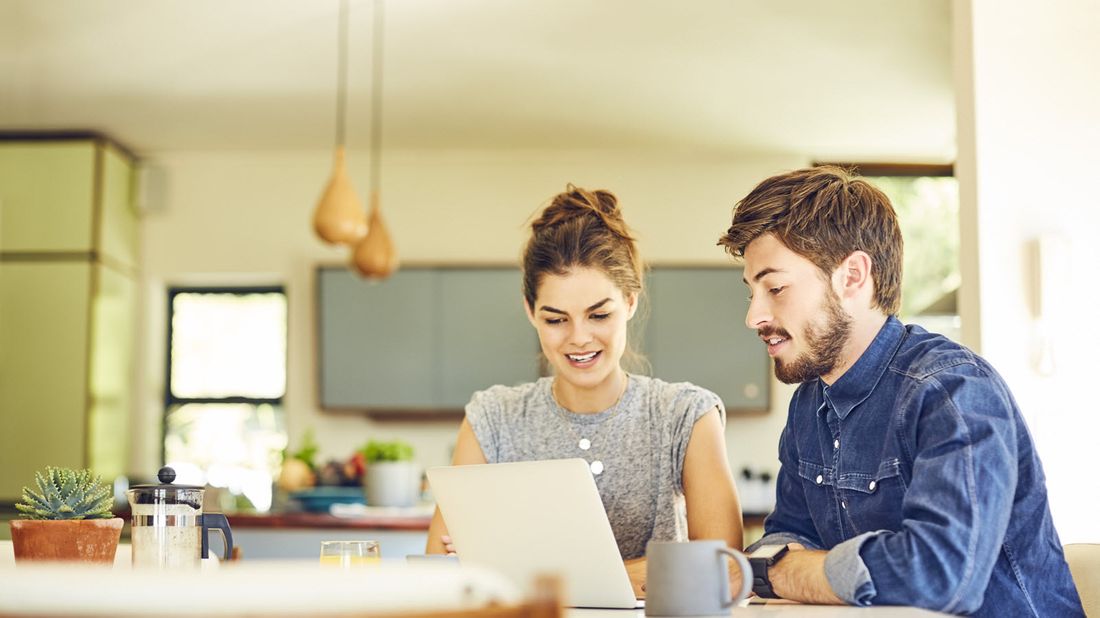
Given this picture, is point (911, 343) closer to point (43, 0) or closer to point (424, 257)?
point (43, 0)

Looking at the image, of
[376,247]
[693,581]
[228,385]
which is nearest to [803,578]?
[693,581]

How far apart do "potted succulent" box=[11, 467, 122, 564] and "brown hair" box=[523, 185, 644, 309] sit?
85cm

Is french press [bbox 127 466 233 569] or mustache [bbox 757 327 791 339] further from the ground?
mustache [bbox 757 327 791 339]

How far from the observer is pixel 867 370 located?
5.38ft

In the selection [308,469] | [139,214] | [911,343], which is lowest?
[308,469]

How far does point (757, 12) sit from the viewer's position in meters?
4.05

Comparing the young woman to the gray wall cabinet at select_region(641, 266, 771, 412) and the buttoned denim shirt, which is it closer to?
the buttoned denim shirt

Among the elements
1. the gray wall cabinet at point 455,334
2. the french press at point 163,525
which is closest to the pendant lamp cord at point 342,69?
the gray wall cabinet at point 455,334

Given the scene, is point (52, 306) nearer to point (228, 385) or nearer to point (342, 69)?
point (228, 385)

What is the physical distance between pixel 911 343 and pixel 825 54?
120 inches

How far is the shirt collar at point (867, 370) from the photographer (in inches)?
64.4

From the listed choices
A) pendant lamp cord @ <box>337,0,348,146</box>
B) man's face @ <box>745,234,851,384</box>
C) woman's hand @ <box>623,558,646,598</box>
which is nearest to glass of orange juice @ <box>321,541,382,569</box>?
woman's hand @ <box>623,558,646,598</box>

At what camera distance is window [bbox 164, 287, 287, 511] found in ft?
20.1

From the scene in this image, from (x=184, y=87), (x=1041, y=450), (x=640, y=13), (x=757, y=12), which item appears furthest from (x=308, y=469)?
(x=1041, y=450)
